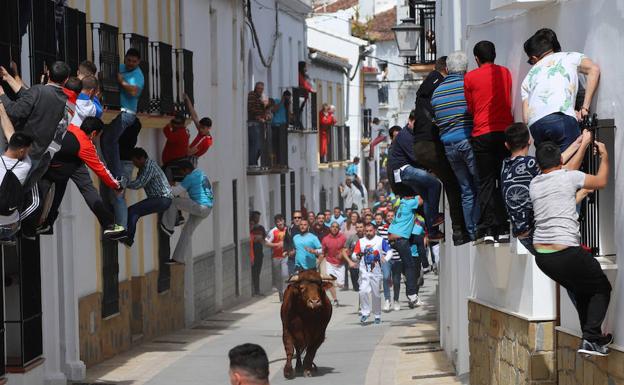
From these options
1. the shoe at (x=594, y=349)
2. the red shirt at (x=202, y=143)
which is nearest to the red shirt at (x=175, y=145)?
the red shirt at (x=202, y=143)

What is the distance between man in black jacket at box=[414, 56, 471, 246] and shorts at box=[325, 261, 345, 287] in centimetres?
1921

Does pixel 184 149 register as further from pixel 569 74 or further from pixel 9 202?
pixel 569 74

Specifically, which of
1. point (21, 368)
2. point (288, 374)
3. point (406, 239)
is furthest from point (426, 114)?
point (406, 239)

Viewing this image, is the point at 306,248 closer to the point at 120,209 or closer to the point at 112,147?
the point at 120,209

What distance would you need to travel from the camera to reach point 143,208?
18.7m

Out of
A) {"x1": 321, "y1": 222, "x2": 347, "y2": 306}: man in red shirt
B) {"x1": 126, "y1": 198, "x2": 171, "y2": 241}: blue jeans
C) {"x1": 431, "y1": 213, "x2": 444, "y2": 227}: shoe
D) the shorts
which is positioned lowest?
the shorts

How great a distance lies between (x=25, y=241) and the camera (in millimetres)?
17844

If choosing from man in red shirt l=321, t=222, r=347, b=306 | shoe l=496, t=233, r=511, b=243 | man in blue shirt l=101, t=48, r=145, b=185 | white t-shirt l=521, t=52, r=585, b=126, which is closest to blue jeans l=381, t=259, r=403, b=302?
man in red shirt l=321, t=222, r=347, b=306

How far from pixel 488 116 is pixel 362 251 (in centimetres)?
1540

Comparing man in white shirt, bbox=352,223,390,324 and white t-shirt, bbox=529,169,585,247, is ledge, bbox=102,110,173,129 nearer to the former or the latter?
man in white shirt, bbox=352,223,390,324

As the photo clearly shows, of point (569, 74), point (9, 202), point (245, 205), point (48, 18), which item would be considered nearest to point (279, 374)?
point (48, 18)

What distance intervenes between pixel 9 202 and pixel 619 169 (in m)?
5.75

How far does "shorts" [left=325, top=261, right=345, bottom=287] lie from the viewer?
3291cm

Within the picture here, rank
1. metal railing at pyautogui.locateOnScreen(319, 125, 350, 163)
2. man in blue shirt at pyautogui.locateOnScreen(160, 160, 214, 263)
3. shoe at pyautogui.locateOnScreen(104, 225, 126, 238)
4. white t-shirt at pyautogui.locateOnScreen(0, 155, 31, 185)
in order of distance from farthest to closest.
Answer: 1. metal railing at pyautogui.locateOnScreen(319, 125, 350, 163)
2. man in blue shirt at pyautogui.locateOnScreen(160, 160, 214, 263)
3. shoe at pyautogui.locateOnScreen(104, 225, 126, 238)
4. white t-shirt at pyautogui.locateOnScreen(0, 155, 31, 185)
